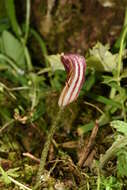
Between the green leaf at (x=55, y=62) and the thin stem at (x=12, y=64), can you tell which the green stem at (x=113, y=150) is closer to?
the green leaf at (x=55, y=62)

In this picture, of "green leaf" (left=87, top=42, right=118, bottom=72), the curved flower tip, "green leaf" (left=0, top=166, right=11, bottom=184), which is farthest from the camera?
"green leaf" (left=87, top=42, right=118, bottom=72)

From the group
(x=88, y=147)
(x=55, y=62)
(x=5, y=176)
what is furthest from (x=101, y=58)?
(x=5, y=176)

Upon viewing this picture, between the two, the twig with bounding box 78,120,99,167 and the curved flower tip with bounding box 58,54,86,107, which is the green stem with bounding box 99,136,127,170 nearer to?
the twig with bounding box 78,120,99,167

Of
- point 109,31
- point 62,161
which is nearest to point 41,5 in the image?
point 109,31

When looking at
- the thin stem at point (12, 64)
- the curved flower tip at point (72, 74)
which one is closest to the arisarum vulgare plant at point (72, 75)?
the curved flower tip at point (72, 74)

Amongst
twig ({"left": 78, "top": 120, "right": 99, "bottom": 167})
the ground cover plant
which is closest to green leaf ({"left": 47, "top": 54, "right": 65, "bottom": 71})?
the ground cover plant

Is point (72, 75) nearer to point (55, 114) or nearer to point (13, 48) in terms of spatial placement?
point (55, 114)
